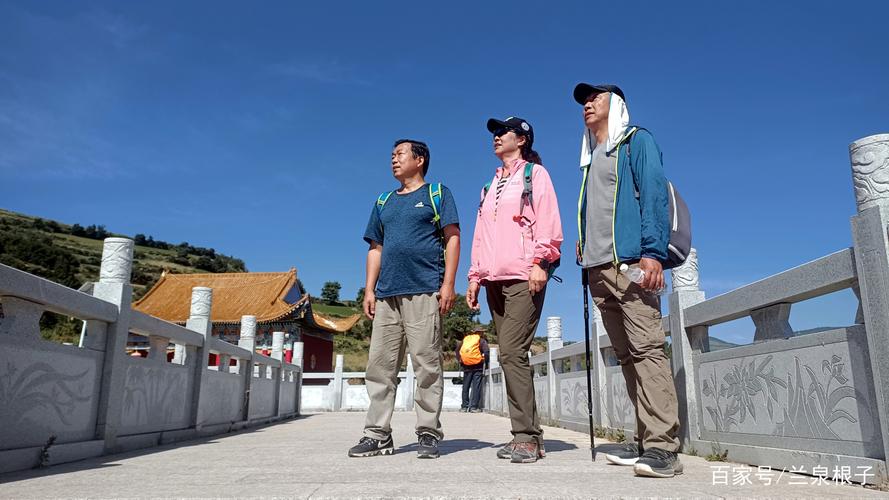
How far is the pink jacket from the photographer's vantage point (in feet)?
11.0

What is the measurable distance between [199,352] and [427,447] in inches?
133

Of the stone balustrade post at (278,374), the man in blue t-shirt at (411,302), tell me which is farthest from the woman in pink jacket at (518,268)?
the stone balustrade post at (278,374)

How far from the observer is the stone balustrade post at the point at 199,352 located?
564cm

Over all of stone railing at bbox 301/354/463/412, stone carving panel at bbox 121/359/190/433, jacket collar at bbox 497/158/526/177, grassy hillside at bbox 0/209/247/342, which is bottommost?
stone railing at bbox 301/354/463/412

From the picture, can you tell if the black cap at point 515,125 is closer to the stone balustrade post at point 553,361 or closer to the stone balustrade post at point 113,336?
the stone balustrade post at point 113,336

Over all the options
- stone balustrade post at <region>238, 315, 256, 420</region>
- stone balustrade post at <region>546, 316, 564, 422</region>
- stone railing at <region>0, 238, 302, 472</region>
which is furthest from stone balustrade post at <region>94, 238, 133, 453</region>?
stone balustrade post at <region>546, 316, 564, 422</region>

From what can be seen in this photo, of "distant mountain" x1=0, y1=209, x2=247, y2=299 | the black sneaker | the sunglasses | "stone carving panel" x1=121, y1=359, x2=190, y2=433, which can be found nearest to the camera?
the black sneaker

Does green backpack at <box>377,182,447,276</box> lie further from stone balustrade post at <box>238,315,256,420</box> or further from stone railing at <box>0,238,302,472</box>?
stone balustrade post at <box>238,315,256,420</box>

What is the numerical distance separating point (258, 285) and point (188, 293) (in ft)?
10.8

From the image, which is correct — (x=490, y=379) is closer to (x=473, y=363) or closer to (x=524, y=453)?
(x=473, y=363)

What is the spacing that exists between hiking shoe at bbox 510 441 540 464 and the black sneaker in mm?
808

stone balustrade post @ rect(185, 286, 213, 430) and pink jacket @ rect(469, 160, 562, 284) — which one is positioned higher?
pink jacket @ rect(469, 160, 562, 284)

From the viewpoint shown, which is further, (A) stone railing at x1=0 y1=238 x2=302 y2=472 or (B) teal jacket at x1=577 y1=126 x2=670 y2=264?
(A) stone railing at x1=0 y1=238 x2=302 y2=472

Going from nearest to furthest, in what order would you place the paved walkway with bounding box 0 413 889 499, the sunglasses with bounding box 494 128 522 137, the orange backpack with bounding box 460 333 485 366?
the paved walkway with bounding box 0 413 889 499 < the sunglasses with bounding box 494 128 522 137 < the orange backpack with bounding box 460 333 485 366
